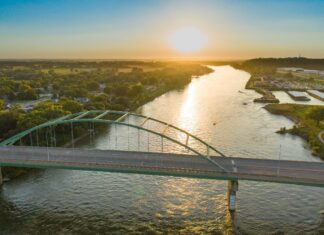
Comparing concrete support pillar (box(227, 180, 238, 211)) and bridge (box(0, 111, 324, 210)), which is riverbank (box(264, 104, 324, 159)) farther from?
concrete support pillar (box(227, 180, 238, 211))

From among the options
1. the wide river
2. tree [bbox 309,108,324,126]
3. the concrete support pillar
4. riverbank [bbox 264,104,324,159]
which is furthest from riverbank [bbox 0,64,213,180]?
tree [bbox 309,108,324,126]

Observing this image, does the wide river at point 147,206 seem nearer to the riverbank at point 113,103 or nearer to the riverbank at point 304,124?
the riverbank at point 304,124

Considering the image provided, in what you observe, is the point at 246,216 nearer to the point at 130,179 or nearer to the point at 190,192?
the point at 190,192

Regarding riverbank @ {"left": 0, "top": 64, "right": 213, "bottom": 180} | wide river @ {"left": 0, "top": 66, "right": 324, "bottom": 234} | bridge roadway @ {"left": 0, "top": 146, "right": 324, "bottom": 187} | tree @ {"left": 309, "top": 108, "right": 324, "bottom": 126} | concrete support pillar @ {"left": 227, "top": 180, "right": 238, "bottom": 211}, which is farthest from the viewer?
tree @ {"left": 309, "top": 108, "right": 324, "bottom": 126}

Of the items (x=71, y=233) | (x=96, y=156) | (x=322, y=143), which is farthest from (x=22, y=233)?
(x=322, y=143)

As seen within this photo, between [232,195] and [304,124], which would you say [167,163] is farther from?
[304,124]

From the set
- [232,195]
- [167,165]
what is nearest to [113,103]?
[167,165]
